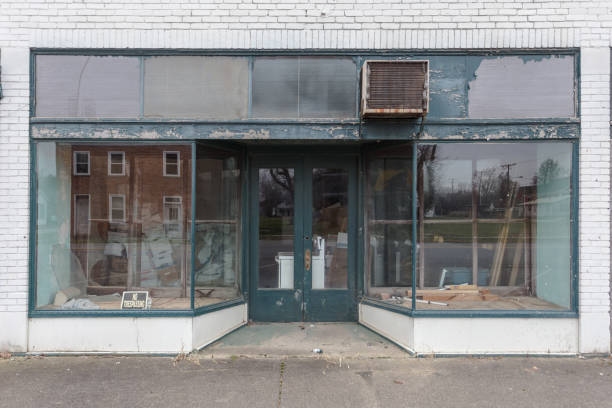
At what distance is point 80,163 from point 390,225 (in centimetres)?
443

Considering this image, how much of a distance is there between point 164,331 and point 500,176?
16.2 ft

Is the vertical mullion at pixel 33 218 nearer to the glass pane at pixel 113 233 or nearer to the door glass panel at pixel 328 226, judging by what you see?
the glass pane at pixel 113 233

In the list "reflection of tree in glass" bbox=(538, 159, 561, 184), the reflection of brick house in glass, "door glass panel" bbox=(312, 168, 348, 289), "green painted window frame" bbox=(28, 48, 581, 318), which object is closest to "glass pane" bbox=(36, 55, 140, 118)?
"green painted window frame" bbox=(28, 48, 581, 318)

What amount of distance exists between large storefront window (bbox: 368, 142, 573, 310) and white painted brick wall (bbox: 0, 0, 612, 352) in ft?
1.46

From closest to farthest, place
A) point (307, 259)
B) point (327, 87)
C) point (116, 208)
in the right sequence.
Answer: point (327, 87) < point (116, 208) < point (307, 259)

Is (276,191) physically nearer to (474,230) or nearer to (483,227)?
(474,230)

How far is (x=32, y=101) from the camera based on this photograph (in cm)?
477

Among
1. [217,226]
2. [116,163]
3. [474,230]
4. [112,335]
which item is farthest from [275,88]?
[112,335]

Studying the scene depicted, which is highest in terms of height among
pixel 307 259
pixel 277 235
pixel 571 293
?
pixel 277 235

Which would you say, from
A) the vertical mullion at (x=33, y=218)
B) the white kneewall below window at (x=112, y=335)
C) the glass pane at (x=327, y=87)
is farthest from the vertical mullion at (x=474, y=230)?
the vertical mullion at (x=33, y=218)

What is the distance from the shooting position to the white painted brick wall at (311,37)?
4688 mm

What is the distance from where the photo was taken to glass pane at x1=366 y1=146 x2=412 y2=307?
5.23m

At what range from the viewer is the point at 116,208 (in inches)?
209

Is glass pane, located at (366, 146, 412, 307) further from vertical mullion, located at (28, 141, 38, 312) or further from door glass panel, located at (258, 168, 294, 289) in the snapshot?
vertical mullion, located at (28, 141, 38, 312)
